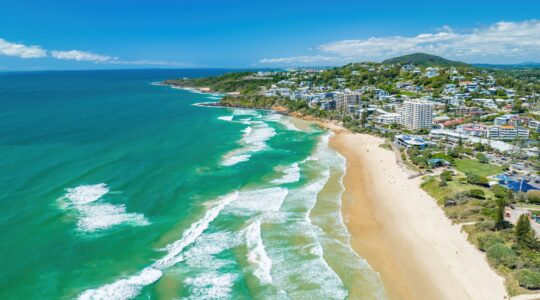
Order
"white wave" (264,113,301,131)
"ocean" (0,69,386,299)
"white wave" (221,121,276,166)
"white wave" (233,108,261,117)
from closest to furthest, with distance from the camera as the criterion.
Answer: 1. "ocean" (0,69,386,299)
2. "white wave" (221,121,276,166)
3. "white wave" (264,113,301,131)
4. "white wave" (233,108,261,117)

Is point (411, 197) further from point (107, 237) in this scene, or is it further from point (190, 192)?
point (107, 237)

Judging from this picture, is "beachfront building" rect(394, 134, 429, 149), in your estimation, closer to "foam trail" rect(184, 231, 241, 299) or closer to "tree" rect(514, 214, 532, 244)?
"tree" rect(514, 214, 532, 244)

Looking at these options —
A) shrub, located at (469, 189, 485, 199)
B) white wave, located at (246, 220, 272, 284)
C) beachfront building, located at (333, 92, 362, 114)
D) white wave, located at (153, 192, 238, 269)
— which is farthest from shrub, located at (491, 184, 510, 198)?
beachfront building, located at (333, 92, 362, 114)

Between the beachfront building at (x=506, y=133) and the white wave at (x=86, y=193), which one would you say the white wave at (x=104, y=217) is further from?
the beachfront building at (x=506, y=133)

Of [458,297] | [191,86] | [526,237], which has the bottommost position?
[458,297]

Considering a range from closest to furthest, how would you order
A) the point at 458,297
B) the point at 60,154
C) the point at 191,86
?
the point at 458,297 < the point at 60,154 < the point at 191,86

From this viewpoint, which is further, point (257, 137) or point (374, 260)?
point (257, 137)

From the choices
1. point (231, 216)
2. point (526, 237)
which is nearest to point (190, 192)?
point (231, 216)
